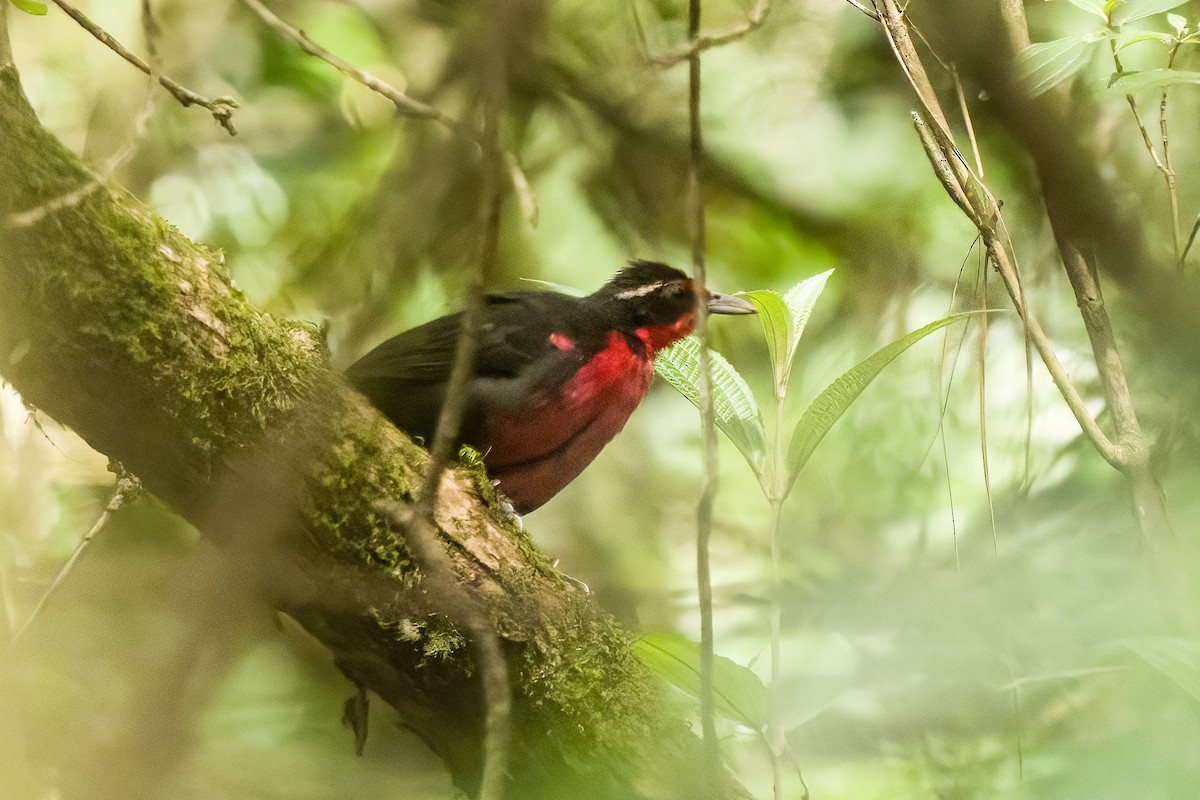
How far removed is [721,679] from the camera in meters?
1.35

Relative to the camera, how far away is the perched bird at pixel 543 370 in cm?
181

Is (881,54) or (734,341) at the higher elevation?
(881,54)

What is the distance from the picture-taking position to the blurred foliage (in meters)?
1.23

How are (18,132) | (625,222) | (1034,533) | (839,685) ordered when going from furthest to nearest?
(625,222) → (1034,533) → (839,685) → (18,132)

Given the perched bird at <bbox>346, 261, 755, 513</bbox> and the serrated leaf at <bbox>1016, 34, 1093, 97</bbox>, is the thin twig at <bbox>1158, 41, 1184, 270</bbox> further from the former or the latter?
the perched bird at <bbox>346, 261, 755, 513</bbox>

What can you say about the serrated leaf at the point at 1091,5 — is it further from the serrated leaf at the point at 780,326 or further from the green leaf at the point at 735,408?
the green leaf at the point at 735,408

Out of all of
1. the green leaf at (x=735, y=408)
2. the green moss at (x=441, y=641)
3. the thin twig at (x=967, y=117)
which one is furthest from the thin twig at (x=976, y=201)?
the green moss at (x=441, y=641)

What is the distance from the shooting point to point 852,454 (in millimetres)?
2111

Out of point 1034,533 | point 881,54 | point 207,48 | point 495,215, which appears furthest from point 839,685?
point 207,48

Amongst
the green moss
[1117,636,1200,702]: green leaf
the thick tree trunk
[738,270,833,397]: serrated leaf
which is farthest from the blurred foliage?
[738,270,833,397]: serrated leaf

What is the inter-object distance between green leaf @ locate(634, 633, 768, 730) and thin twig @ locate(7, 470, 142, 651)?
87 cm

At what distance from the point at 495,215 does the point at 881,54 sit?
1575 mm

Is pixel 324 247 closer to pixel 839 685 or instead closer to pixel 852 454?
pixel 852 454

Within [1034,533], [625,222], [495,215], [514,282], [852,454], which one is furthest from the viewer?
[625,222]
